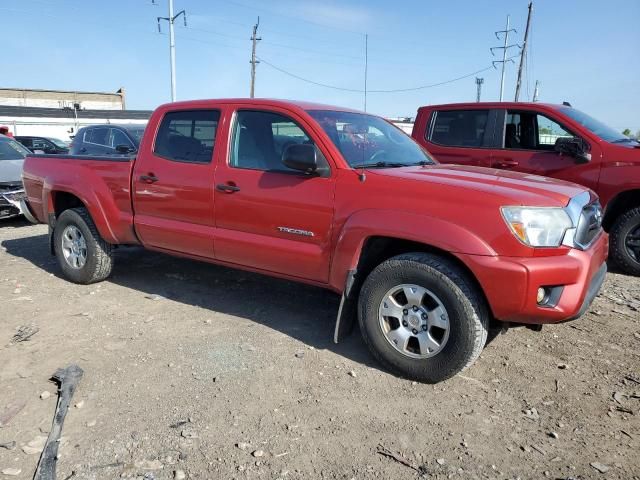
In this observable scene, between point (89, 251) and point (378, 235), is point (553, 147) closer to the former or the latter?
point (378, 235)

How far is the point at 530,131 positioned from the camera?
6.27 meters

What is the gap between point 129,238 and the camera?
16.1ft

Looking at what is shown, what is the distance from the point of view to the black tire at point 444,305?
3.09 meters

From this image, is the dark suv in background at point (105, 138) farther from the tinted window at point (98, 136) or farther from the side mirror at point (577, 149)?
the side mirror at point (577, 149)

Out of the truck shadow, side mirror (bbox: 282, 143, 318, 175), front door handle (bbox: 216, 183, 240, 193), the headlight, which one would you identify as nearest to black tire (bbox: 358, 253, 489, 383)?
the truck shadow

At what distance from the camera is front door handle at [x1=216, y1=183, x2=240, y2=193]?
4000 millimetres

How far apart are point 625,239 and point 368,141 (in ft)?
11.4

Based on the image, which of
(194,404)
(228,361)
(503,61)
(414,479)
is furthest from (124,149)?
(503,61)

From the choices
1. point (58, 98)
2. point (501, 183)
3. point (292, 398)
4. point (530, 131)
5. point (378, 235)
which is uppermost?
point (58, 98)

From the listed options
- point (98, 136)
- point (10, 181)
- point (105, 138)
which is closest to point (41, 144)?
point (98, 136)

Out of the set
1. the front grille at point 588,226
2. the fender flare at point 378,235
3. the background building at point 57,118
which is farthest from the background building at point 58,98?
the front grille at point 588,226

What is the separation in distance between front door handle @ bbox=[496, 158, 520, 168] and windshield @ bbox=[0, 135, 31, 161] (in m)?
8.03

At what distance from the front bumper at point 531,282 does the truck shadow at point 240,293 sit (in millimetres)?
1016

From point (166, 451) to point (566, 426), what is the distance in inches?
86.0
